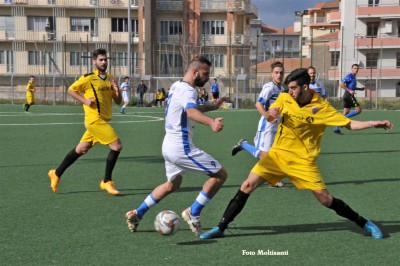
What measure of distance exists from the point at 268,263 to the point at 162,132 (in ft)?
48.6

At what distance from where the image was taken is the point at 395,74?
201 feet

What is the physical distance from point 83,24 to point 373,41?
2927cm

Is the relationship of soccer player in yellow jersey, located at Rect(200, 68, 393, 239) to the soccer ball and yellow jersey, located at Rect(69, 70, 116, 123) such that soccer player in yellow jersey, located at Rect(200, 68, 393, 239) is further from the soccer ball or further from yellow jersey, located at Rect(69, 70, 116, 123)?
yellow jersey, located at Rect(69, 70, 116, 123)

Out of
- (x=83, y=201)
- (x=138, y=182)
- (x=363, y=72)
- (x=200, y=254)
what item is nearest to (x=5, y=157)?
Result: (x=138, y=182)

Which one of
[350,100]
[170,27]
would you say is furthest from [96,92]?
[170,27]

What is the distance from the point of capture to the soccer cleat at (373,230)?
626 centimetres

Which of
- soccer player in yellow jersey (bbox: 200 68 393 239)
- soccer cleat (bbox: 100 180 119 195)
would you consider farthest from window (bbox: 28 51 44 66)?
soccer player in yellow jersey (bbox: 200 68 393 239)

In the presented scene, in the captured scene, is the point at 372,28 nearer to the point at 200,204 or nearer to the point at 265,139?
the point at 265,139

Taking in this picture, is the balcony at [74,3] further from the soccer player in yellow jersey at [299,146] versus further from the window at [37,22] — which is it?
the soccer player in yellow jersey at [299,146]

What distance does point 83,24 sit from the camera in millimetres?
59281

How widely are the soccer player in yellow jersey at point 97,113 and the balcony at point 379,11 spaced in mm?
60230

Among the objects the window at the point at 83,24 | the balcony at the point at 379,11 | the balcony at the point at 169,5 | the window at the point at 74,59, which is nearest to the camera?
the window at the point at 74,59

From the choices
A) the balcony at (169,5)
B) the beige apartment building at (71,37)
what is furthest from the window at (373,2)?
the balcony at (169,5)

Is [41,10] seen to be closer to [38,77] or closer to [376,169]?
[38,77]
